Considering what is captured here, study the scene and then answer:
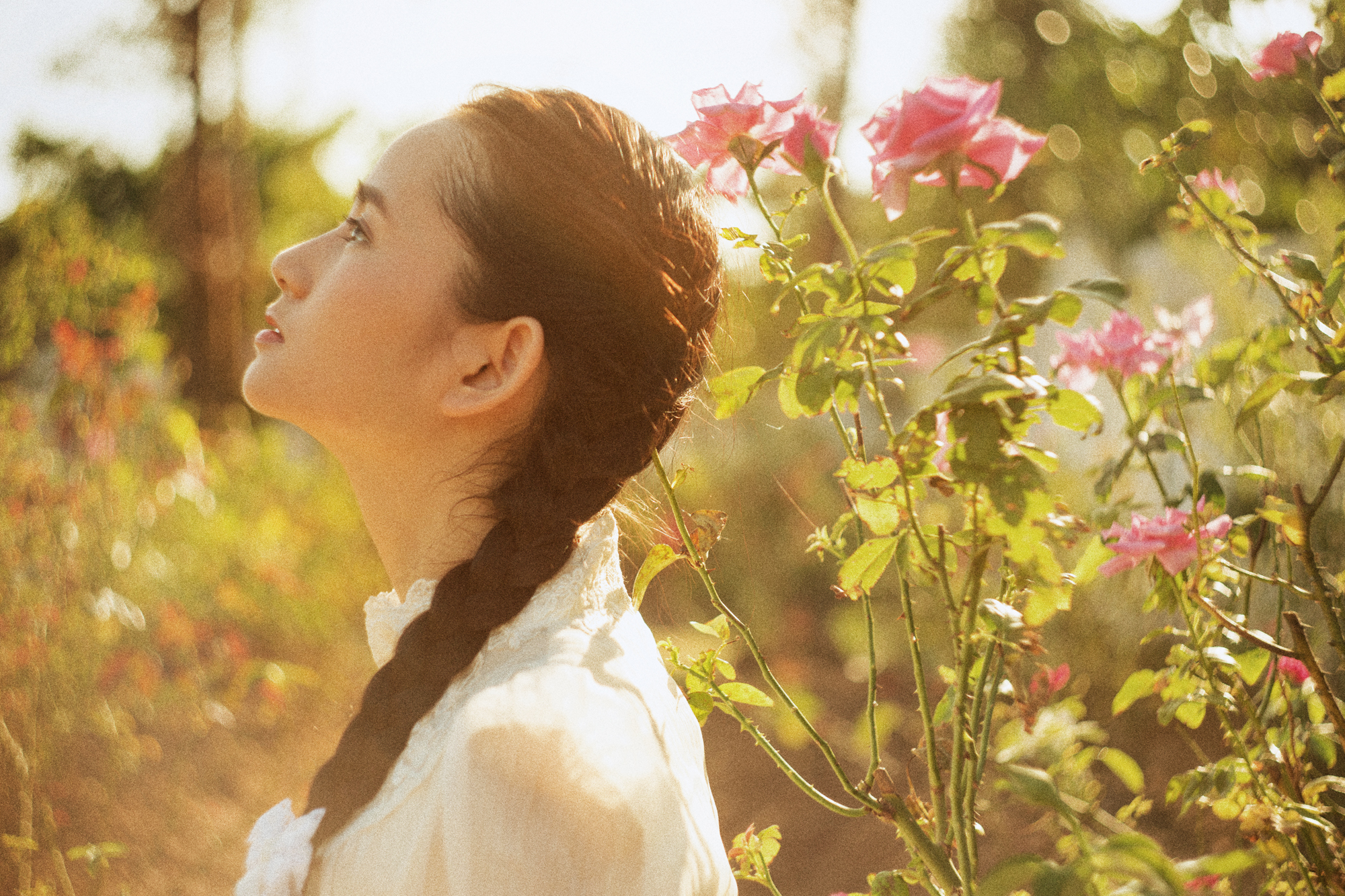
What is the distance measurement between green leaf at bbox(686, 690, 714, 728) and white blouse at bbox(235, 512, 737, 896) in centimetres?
3

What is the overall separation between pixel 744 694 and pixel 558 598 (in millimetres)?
225

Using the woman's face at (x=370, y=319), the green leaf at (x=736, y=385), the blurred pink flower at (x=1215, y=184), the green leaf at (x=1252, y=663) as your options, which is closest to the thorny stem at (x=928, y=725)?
the green leaf at (x=736, y=385)

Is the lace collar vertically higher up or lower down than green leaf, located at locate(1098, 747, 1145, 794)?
higher up

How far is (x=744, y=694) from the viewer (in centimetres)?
100

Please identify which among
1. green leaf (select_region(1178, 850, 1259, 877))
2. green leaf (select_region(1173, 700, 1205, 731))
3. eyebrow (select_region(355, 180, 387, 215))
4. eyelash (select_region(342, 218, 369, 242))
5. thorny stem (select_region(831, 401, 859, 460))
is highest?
eyebrow (select_region(355, 180, 387, 215))

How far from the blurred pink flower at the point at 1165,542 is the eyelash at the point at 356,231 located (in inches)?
36.3

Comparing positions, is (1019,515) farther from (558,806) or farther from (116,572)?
(116,572)

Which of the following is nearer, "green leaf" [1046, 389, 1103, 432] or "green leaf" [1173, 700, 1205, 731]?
"green leaf" [1046, 389, 1103, 432]

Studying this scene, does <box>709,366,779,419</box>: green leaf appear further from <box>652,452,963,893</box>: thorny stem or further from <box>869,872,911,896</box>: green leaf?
<box>869,872,911,896</box>: green leaf

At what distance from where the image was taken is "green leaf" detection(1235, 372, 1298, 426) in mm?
878

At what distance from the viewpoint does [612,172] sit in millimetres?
1119

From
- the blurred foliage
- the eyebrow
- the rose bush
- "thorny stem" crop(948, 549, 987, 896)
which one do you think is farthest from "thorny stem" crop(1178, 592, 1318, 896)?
the blurred foliage

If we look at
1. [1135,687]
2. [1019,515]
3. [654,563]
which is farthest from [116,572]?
[1019,515]

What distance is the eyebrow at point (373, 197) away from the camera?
114cm
